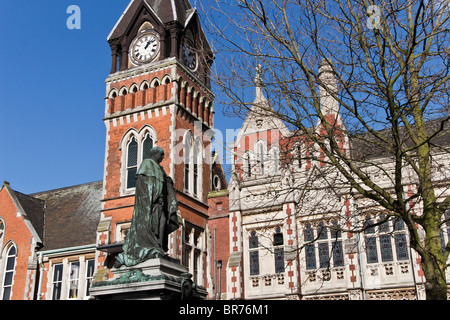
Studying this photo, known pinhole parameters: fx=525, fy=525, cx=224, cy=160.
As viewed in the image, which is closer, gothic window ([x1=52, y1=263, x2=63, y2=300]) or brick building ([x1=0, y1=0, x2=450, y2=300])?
brick building ([x1=0, y1=0, x2=450, y2=300])

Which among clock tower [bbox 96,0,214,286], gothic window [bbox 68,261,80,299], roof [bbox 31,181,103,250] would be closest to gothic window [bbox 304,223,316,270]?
clock tower [bbox 96,0,214,286]

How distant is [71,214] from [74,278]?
13.7ft

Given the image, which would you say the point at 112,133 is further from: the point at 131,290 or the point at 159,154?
the point at 131,290

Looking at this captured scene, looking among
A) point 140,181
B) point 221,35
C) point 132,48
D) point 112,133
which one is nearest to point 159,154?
point 140,181

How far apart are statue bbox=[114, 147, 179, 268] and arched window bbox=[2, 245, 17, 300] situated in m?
Answer: 21.1

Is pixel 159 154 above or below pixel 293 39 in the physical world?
below

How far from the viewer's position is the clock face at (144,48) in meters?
27.1

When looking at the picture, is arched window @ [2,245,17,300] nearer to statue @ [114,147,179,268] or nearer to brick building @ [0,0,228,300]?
brick building @ [0,0,228,300]

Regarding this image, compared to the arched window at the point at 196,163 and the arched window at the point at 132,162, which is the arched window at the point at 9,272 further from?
the arched window at the point at 196,163

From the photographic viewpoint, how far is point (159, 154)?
9.36 meters

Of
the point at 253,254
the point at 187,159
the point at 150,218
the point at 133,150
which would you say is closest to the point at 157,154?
the point at 150,218

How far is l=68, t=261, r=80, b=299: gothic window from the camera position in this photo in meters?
25.8

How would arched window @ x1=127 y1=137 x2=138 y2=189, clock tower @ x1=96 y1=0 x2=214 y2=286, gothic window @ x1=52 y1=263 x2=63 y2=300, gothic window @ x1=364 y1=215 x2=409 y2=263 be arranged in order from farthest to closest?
gothic window @ x1=52 y1=263 x2=63 y2=300 < arched window @ x1=127 y1=137 x2=138 y2=189 < clock tower @ x1=96 y1=0 x2=214 y2=286 < gothic window @ x1=364 y1=215 x2=409 y2=263

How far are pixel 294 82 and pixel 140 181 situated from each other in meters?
4.03
